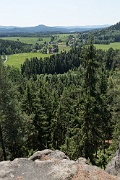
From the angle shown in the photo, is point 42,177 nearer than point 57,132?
Yes

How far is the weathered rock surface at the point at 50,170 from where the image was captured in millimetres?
17031

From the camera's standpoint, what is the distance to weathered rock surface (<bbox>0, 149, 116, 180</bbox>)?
17.0 meters

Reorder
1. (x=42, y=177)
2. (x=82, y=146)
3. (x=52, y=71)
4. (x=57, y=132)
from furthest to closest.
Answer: (x=52, y=71) < (x=57, y=132) < (x=82, y=146) < (x=42, y=177)

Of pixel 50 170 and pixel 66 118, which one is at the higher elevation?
pixel 50 170

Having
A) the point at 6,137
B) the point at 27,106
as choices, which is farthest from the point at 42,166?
the point at 27,106

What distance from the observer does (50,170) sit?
17.9 m

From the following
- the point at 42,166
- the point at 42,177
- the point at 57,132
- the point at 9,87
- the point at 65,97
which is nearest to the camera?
the point at 42,177

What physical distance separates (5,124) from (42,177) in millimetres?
13704

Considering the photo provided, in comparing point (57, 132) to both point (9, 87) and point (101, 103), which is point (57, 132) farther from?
point (9, 87)

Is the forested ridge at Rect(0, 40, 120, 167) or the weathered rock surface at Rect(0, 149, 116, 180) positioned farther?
the forested ridge at Rect(0, 40, 120, 167)

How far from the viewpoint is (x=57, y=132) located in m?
45.1

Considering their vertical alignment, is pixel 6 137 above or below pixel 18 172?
below

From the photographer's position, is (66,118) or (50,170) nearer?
(50,170)

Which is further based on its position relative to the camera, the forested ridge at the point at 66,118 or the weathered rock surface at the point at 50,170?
the forested ridge at the point at 66,118
